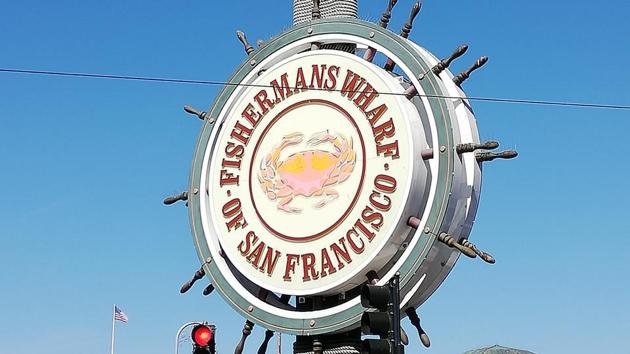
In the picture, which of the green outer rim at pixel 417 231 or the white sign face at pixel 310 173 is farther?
the white sign face at pixel 310 173

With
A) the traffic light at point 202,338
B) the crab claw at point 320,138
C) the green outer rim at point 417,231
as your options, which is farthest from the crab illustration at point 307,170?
the traffic light at point 202,338

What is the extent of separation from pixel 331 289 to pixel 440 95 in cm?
362

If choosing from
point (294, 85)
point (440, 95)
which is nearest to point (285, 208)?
point (294, 85)

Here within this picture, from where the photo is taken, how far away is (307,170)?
18.6m

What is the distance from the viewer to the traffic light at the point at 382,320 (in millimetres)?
10797

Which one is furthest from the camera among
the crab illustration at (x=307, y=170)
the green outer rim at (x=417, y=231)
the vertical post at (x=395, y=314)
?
the crab illustration at (x=307, y=170)

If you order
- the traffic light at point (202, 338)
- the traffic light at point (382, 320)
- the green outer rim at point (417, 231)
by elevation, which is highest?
the green outer rim at point (417, 231)

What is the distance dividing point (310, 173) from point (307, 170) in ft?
0.29

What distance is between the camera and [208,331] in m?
12.1

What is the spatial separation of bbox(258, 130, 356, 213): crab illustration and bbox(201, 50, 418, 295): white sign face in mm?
17

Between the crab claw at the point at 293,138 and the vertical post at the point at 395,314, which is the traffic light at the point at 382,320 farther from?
the crab claw at the point at 293,138

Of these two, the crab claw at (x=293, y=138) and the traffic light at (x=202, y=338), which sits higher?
the crab claw at (x=293, y=138)

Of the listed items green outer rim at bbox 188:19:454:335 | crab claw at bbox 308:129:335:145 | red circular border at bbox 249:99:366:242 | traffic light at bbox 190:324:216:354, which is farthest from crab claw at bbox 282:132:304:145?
traffic light at bbox 190:324:216:354

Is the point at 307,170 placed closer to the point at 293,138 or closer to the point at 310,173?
the point at 310,173
